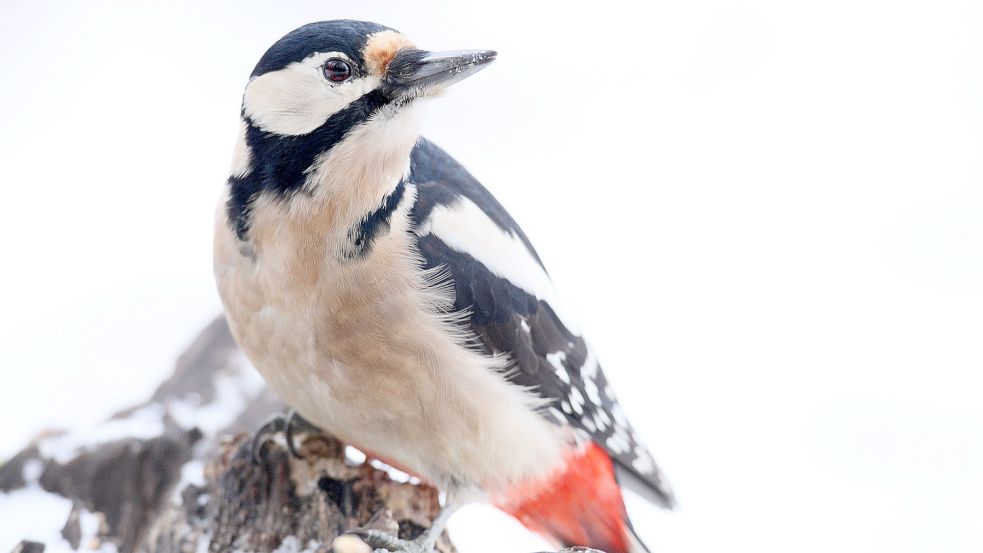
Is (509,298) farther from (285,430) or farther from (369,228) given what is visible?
(285,430)

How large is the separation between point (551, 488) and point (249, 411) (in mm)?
682

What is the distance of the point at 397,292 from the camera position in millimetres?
1416

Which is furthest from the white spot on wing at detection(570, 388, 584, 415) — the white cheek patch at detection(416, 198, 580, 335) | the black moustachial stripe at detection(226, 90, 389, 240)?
the black moustachial stripe at detection(226, 90, 389, 240)

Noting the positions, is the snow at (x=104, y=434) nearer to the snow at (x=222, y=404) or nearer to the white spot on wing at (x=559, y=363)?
the snow at (x=222, y=404)

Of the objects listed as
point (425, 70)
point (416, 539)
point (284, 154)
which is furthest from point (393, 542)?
point (425, 70)

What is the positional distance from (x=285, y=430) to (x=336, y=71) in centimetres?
71

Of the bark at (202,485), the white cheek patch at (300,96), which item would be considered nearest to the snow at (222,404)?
the bark at (202,485)

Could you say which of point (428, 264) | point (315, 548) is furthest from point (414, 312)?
point (315, 548)

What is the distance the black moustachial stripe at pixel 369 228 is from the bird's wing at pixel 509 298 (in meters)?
0.05

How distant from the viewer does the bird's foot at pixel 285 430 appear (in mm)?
1701

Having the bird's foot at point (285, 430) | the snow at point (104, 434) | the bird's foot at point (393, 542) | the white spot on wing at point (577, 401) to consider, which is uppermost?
the white spot on wing at point (577, 401)

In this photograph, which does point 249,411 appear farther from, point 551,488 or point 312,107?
point 312,107

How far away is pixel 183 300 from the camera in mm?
2539

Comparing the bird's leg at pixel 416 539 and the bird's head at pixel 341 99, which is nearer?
the bird's head at pixel 341 99
